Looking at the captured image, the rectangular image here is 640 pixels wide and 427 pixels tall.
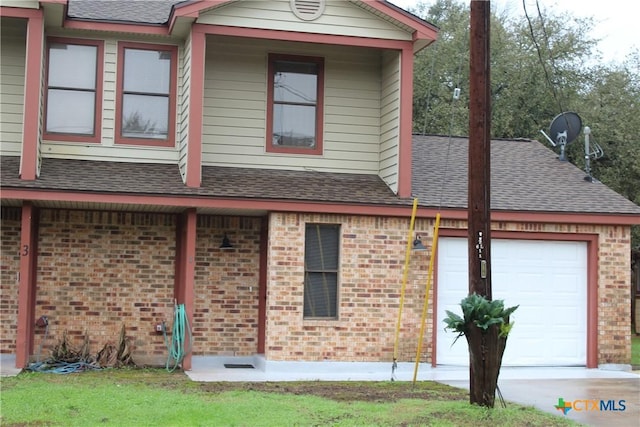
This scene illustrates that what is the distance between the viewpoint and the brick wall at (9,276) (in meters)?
13.9

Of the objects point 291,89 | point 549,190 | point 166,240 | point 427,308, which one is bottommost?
point 427,308

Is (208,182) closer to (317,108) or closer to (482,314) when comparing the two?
(317,108)

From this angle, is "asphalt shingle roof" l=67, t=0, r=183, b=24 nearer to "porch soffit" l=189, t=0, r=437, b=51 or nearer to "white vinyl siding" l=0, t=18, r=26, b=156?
"white vinyl siding" l=0, t=18, r=26, b=156

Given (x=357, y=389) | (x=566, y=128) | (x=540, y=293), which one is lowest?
(x=357, y=389)

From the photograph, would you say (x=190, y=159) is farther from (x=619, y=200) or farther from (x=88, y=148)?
(x=619, y=200)

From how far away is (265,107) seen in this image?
593 inches

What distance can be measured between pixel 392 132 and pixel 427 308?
9.90 ft

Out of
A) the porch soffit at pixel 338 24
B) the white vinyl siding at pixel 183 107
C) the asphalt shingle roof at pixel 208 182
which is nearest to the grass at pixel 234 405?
the asphalt shingle roof at pixel 208 182

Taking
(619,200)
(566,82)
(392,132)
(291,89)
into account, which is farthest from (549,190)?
(566,82)

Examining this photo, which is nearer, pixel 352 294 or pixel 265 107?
pixel 352 294

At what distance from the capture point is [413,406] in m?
10.1

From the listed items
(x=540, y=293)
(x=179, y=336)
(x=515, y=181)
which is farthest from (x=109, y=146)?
(x=540, y=293)

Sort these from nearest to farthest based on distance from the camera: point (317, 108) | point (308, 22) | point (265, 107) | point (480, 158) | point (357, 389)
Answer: point (480, 158)
point (357, 389)
point (308, 22)
point (265, 107)
point (317, 108)

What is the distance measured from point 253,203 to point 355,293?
218 cm
